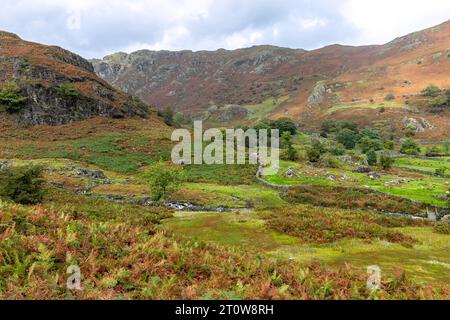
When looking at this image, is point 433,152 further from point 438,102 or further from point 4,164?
point 4,164

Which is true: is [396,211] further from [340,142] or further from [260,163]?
[340,142]

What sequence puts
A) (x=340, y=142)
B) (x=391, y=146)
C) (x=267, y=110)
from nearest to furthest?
(x=391, y=146)
(x=340, y=142)
(x=267, y=110)

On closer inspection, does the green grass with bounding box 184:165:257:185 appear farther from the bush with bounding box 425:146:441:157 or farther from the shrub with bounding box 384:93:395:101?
the shrub with bounding box 384:93:395:101

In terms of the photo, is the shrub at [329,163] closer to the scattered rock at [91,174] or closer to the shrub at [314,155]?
the shrub at [314,155]

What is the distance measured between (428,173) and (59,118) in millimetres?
88909

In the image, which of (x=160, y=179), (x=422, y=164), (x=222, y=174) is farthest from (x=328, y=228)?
(x=422, y=164)

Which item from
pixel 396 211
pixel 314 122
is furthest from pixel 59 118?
pixel 314 122

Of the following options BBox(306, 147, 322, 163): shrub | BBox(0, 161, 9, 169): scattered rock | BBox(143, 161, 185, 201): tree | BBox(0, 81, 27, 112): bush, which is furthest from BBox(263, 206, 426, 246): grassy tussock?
BBox(0, 81, 27, 112): bush

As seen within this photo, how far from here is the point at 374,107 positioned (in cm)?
15788

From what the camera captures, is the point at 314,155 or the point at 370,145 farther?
the point at 370,145

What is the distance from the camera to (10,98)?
3374 inches

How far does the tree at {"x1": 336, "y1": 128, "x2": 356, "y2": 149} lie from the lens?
117575 millimetres

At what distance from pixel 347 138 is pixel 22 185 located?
10594 centimetres

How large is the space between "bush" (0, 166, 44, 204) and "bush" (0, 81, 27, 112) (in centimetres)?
5994
